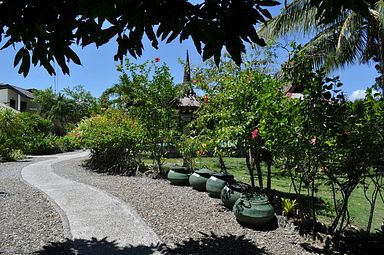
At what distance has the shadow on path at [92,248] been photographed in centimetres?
436

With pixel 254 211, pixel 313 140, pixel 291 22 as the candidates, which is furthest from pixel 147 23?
pixel 291 22

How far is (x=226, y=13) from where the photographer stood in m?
2.15

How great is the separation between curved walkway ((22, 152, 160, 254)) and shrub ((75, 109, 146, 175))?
9.42 ft

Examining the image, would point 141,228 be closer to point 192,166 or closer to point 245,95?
point 245,95

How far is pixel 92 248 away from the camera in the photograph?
4.52 m

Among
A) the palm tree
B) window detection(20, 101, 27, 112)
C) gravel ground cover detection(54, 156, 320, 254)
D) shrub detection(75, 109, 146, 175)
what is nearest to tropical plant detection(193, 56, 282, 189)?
gravel ground cover detection(54, 156, 320, 254)

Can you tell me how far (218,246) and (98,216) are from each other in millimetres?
2474

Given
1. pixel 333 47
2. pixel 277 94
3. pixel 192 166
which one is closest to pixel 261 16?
pixel 277 94

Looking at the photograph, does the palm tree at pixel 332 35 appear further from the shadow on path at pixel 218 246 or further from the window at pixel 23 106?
the window at pixel 23 106

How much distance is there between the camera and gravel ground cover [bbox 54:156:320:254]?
4742 mm

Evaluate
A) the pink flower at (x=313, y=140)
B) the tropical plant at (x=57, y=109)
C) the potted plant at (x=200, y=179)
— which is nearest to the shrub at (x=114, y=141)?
the potted plant at (x=200, y=179)

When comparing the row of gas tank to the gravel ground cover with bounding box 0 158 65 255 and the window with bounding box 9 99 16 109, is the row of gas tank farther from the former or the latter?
the window with bounding box 9 99 16 109

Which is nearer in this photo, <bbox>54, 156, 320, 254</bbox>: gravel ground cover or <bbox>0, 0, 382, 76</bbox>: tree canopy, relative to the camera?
<bbox>0, 0, 382, 76</bbox>: tree canopy

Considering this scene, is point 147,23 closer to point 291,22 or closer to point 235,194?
point 235,194
